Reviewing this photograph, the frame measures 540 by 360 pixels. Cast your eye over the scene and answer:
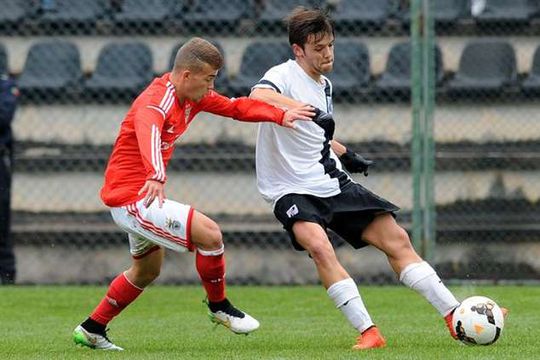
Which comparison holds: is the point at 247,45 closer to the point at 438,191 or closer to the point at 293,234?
the point at 438,191

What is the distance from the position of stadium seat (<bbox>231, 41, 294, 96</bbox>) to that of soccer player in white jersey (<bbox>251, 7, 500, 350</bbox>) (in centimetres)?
476

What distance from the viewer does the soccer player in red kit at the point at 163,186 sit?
624cm

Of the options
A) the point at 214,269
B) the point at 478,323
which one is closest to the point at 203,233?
the point at 214,269

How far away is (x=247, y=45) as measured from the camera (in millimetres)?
11789

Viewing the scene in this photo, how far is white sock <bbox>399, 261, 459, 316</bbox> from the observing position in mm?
6492

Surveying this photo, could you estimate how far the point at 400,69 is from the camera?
11.8 metres

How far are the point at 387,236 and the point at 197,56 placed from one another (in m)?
1.30

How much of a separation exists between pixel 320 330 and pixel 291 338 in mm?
522

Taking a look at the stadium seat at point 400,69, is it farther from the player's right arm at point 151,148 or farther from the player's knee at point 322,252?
the player's right arm at point 151,148

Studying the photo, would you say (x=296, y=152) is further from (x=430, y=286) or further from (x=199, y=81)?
(x=430, y=286)

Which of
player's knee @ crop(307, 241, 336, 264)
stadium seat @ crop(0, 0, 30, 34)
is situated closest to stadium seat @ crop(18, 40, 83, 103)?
stadium seat @ crop(0, 0, 30, 34)

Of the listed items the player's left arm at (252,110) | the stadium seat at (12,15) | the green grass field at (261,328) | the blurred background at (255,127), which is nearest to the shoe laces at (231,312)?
the green grass field at (261,328)

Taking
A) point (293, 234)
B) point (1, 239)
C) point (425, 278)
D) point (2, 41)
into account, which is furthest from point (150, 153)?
point (2, 41)

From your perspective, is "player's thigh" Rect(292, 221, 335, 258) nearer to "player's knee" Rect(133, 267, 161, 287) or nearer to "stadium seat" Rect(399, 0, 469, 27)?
"player's knee" Rect(133, 267, 161, 287)
